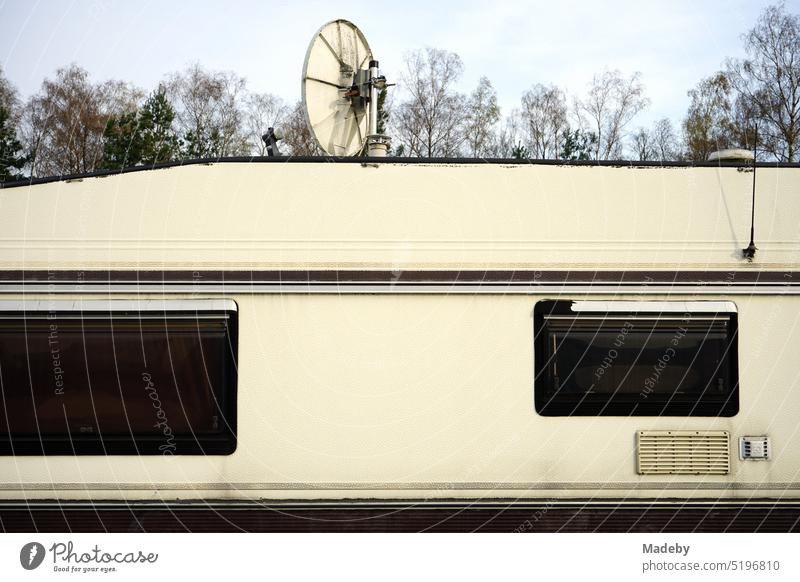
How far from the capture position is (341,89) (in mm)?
6664

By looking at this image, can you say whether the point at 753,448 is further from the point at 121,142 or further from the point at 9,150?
the point at 9,150

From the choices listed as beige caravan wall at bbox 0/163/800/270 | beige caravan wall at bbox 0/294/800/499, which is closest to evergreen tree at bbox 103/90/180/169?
beige caravan wall at bbox 0/163/800/270

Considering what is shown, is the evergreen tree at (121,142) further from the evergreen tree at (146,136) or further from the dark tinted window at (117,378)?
the dark tinted window at (117,378)

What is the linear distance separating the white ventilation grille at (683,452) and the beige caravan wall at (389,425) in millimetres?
57

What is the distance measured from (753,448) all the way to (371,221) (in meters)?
3.03

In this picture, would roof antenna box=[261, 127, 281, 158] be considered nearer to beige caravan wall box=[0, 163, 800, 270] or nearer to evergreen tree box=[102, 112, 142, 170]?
beige caravan wall box=[0, 163, 800, 270]

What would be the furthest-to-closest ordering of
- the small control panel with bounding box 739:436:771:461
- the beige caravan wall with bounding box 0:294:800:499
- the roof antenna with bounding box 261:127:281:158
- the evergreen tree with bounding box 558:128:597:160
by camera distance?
the evergreen tree with bounding box 558:128:597:160 < the roof antenna with bounding box 261:127:281:158 < the small control panel with bounding box 739:436:771:461 < the beige caravan wall with bounding box 0:294:800:499

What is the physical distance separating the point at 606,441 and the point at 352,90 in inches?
141

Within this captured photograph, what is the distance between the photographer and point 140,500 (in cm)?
511

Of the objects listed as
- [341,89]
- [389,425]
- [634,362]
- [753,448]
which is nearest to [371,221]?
[389,425]

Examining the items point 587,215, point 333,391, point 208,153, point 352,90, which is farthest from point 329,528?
point 208,153

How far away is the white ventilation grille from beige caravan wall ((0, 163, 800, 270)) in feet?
3.79

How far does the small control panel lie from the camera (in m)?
5.28

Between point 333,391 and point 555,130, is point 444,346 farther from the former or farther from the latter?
point 555,130
